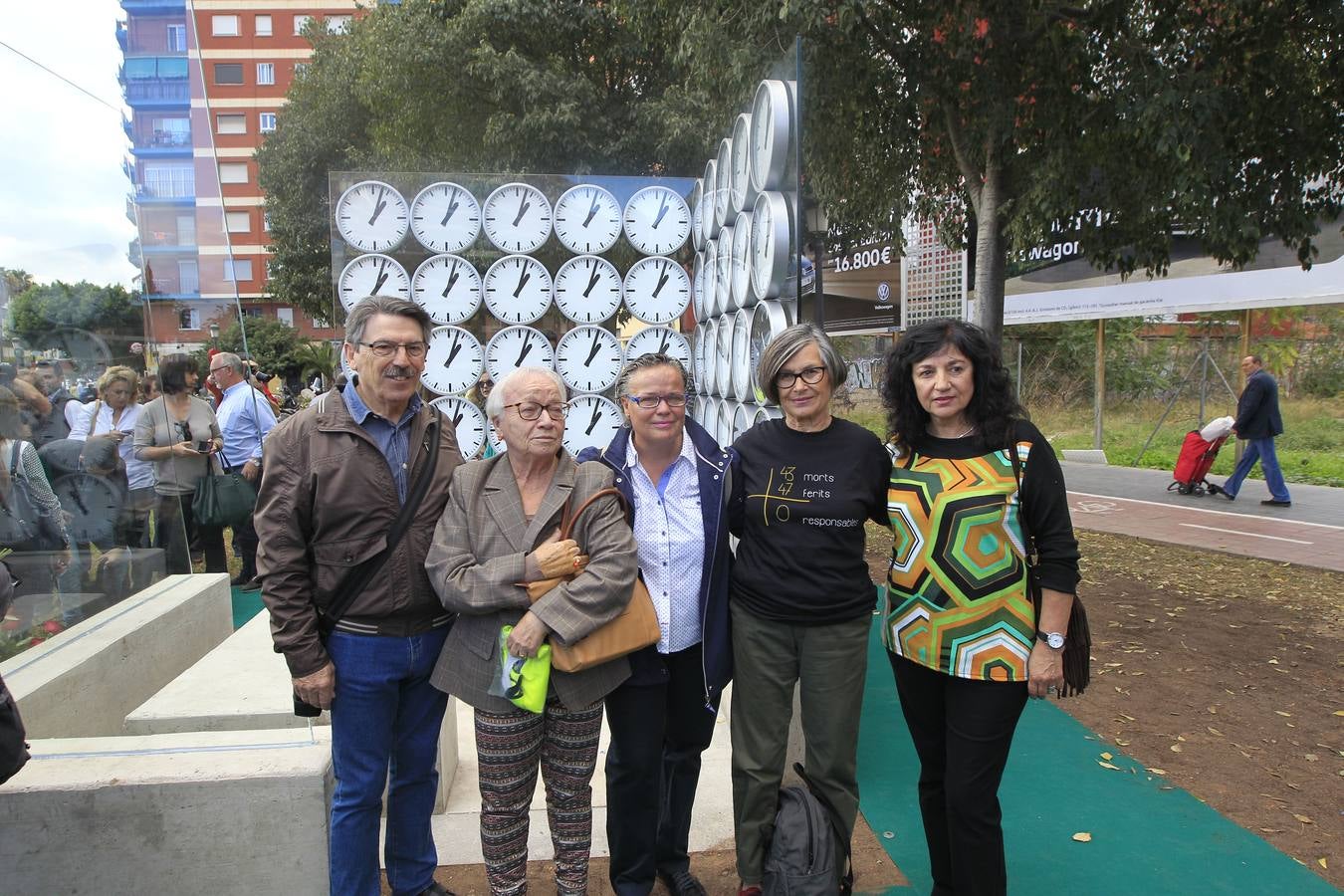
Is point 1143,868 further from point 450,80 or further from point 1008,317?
point 1008,317

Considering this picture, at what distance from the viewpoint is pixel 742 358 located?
4336 mm

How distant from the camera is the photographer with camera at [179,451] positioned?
16.2 feet

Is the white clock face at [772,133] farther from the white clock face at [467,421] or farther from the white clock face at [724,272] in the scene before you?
the white clock face at [467,421]

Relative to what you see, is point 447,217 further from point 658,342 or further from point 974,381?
point 974,381

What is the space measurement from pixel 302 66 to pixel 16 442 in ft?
73.6

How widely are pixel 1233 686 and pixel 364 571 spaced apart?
4.50 meters

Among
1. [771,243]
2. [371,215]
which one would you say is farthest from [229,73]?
[771,243]

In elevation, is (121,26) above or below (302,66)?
below

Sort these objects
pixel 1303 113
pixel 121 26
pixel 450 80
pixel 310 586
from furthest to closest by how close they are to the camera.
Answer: pixel 450 80 < pixel 1303 113 < pixel 121 26 < pixel 310 586

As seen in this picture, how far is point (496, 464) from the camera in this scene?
7.77 feet

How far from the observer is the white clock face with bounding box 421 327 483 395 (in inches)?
200

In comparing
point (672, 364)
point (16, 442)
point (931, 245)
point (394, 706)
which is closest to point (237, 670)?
point (16, 442)

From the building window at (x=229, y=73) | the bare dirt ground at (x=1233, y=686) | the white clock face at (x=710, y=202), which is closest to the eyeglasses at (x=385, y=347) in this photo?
the white clock face at (x=710, y=202)

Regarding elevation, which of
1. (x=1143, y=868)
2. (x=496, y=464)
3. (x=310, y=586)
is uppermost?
(x=496, y=464)
